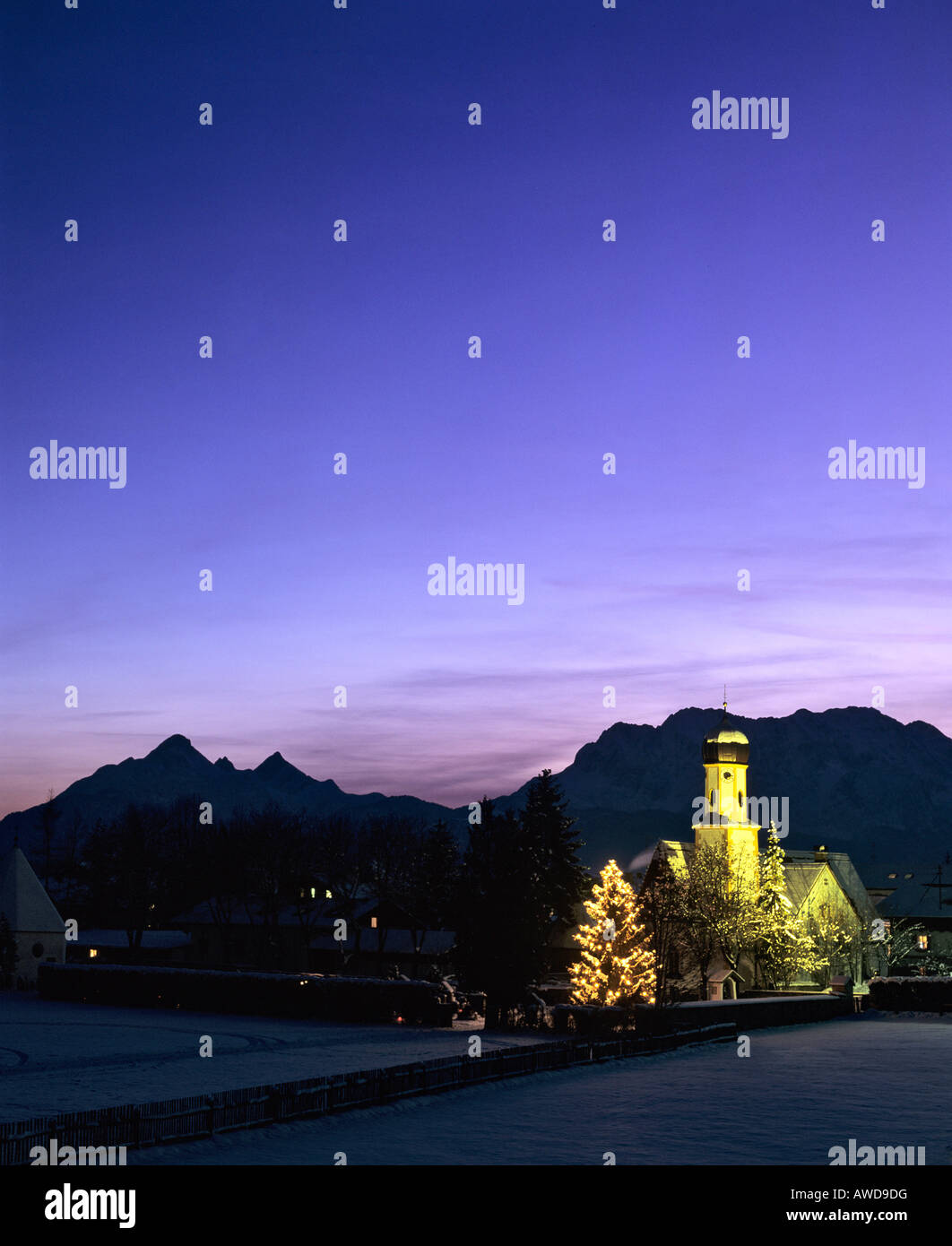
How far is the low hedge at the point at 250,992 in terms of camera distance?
5881cm

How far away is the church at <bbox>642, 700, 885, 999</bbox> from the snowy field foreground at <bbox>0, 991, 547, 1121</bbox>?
26.5 m

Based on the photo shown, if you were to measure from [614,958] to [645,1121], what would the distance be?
25658 millimetres

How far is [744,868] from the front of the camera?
7462cm

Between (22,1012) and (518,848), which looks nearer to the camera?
(518,848)

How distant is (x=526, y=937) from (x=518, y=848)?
374 centimetres

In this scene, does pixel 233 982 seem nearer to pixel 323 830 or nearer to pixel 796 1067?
pixel 796 1067

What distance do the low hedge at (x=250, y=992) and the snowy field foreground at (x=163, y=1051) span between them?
1475mm

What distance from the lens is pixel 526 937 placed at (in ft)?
171

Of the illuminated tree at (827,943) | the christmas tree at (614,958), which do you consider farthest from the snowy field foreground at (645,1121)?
the illuminated tree at (827,943)

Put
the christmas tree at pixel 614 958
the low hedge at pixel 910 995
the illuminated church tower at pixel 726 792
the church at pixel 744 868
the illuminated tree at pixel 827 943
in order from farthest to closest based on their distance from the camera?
the illuminated church tower at pixel 726 792 < the illuminated tree at pixel 827 943 < the church at pixel 744 868 < the low hedge at pixel 910 995 < the christmas tree at pixel 614 958

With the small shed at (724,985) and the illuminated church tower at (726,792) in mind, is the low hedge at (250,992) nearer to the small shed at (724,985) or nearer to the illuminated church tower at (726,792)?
the small shed at (724,985)

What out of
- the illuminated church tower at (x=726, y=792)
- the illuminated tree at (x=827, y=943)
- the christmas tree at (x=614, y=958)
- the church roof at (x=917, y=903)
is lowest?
the church roof at (x=917, y=903)

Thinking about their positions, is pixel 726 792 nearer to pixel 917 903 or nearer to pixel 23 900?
pixel 917 903
